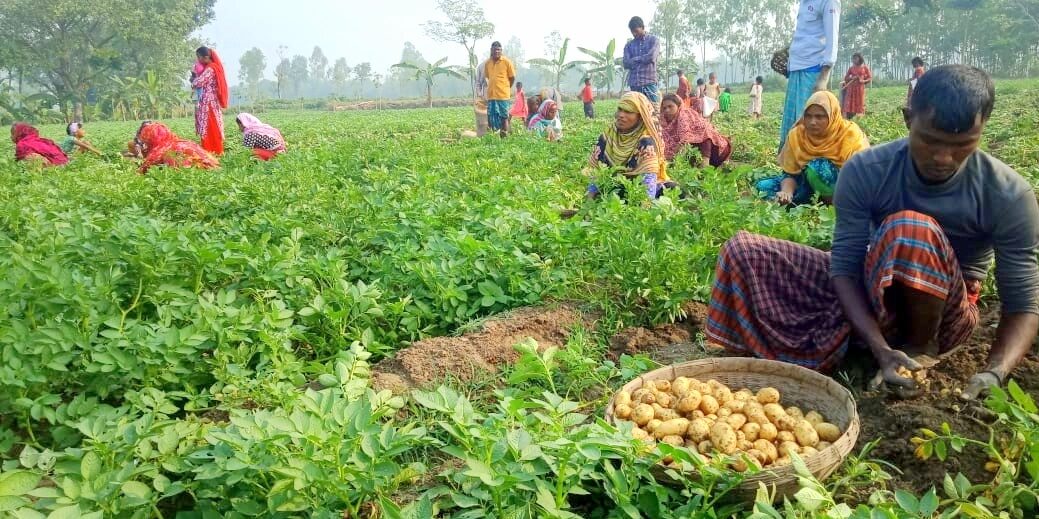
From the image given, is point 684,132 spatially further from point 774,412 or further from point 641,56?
point 774,412

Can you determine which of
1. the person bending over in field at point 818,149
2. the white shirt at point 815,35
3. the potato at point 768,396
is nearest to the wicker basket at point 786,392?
the potato at point 768,396

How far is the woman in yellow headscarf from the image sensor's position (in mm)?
5605

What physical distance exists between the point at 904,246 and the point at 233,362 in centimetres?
259

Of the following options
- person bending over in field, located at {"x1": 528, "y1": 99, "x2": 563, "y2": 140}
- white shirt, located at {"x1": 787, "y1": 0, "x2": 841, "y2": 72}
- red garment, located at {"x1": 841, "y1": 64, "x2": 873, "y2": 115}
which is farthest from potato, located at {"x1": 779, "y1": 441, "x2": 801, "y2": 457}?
red garment, located at {"x1": 841, "y1": 64, "x2": 873, "y2": 115}

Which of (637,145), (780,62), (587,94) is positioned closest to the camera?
(637,145)

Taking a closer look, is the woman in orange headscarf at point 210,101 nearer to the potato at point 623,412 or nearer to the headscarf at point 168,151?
the headscarf at point 168,151

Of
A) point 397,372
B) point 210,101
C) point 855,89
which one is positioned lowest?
point 397,372

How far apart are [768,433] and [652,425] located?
1.17 feet

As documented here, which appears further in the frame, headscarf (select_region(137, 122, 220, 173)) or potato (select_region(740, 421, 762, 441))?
headscarf (select_region(137, 122, 220, 173))

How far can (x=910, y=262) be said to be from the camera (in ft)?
7.70

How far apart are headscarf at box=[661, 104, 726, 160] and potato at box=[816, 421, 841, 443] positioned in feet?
19.7

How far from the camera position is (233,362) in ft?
9.31

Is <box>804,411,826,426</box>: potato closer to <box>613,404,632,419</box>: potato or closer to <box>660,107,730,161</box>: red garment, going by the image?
<box>613,404,632,419</box>: potato

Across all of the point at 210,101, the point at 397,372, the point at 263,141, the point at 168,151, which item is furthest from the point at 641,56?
the point at 397,372
